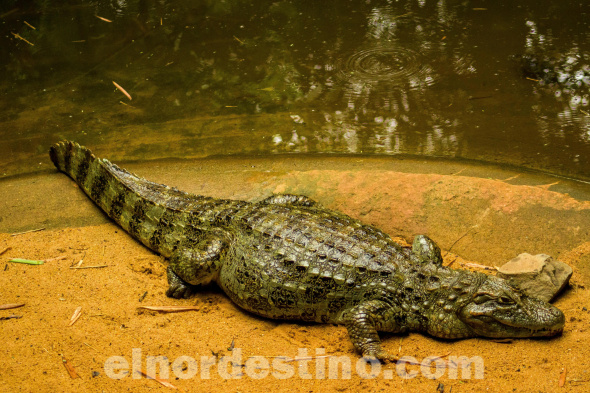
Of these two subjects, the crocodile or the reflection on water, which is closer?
the crocodile

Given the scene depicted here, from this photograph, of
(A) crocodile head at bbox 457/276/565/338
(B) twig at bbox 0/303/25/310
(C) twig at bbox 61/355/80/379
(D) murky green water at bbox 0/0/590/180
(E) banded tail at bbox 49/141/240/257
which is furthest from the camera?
(D) murky green water at bbox 0/0/590/180

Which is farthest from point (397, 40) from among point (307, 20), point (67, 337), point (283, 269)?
point (67, 337)

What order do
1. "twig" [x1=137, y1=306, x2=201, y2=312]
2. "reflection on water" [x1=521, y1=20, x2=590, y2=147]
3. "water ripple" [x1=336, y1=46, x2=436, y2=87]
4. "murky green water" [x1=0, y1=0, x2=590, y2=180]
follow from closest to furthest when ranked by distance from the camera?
"twig" [x1=137, y1=306, x2=201, y2=312]
"reflection on water" [x1=521, y1=20, x2=590, y2=147]
"murky green water" [x1=0, y1=0, x2=590, y2=180]
"water ripple" [x1=336, y1=46, x2=436, y2=87]

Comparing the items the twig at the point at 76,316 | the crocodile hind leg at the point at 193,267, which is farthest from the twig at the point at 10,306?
the crocodile hind leg at the point at 193,267

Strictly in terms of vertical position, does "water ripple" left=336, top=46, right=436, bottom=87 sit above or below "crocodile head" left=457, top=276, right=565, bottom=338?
above

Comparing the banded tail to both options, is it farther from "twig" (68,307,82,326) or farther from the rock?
the rock

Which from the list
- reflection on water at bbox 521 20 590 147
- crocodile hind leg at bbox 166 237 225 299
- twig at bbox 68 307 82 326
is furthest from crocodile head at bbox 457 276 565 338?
twig at bbox 68 307 82 326

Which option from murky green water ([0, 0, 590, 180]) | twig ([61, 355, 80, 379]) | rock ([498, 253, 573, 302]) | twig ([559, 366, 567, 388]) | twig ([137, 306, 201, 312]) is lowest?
twig ([137, 306, 201, 312])
